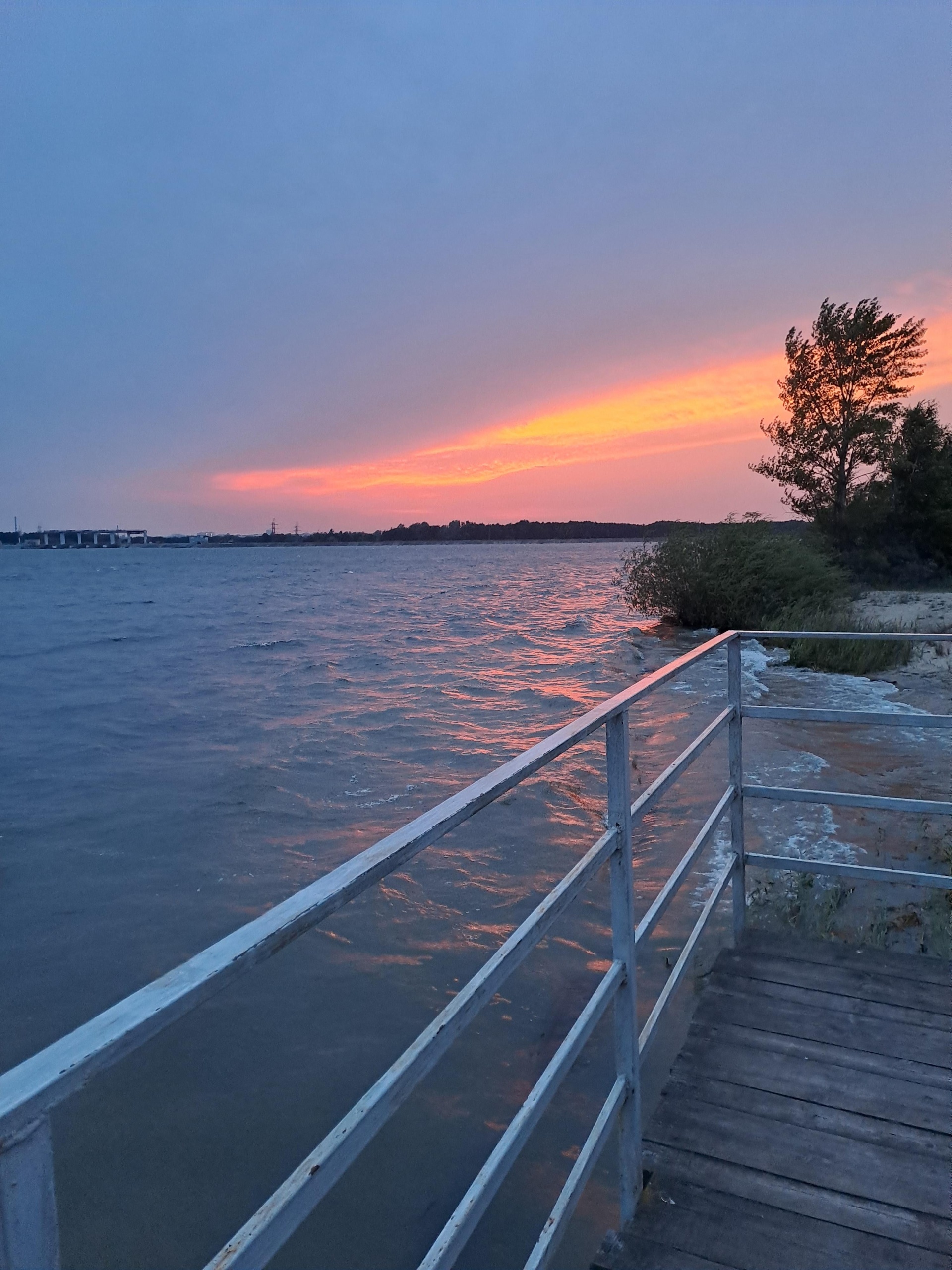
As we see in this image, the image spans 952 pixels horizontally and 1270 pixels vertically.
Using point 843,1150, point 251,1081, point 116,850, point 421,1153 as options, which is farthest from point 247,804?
point 843,1150

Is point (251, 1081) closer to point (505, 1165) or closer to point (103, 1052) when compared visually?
point (505, 1165)

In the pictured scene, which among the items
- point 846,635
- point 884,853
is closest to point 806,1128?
point 846,635

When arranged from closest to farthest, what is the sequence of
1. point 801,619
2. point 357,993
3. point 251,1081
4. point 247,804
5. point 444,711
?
point 251,1081 → point 357,993 → point 247,804 → point 444,711 → point 801,619

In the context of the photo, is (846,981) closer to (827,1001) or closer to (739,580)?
(827,1001)

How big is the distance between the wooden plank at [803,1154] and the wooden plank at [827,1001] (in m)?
0.68

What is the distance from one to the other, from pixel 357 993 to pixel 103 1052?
4.82 meters

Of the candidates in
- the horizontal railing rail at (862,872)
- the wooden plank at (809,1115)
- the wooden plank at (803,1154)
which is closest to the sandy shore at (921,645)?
the horizontal railing rail at (862,872)

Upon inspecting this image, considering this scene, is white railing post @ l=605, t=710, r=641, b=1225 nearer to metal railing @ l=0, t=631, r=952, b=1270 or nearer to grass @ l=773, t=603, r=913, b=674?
metal railing @ l=0, t=631, r=952, b=1270

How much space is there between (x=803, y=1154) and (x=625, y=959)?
0.92 metres

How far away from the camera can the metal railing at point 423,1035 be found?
73 centimetres

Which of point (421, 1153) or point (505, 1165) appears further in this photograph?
point (421, 1153)

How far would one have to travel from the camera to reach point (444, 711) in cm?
1383

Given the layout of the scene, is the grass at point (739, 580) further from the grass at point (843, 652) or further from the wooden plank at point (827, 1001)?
the wooden plank at point (827, 1001)

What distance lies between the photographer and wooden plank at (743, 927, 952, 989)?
11.5 ft
